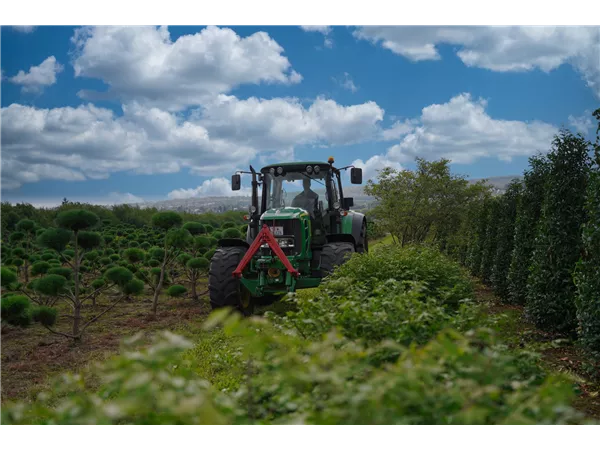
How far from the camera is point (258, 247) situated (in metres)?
8.55

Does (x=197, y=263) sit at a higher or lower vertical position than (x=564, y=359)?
higher

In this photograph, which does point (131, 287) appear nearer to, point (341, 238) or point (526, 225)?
point (341, 238)

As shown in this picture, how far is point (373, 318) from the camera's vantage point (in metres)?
3.32

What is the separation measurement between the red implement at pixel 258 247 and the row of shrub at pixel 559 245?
4.16 metres

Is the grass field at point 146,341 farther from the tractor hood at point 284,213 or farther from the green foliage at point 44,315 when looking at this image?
the tractor hood at point 284,213

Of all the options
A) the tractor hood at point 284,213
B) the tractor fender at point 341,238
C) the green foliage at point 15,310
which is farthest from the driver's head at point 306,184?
the green foliage at point 15,310

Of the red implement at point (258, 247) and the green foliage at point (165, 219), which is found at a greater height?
the green foliage at point (165, 219)

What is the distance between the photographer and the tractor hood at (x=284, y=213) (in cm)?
912

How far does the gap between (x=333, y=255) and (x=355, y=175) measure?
175 centimetres

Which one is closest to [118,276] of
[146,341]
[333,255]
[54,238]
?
[54,238]

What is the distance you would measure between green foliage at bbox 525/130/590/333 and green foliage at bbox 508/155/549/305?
1216 mm
